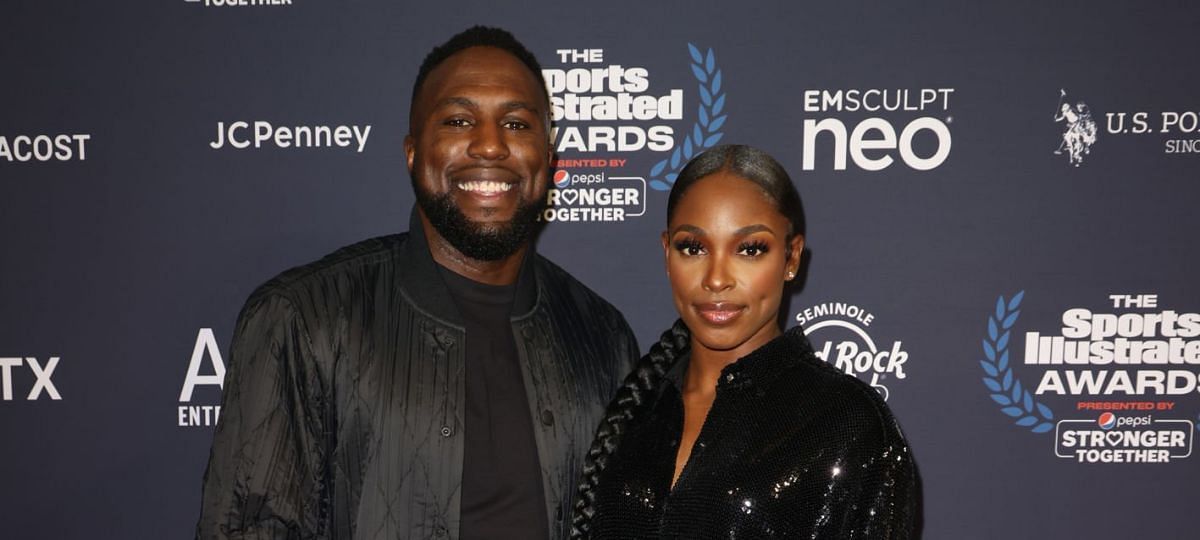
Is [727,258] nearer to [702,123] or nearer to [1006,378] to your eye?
[702,123]

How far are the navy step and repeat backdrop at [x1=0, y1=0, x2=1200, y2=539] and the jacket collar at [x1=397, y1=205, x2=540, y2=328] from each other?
718 mm

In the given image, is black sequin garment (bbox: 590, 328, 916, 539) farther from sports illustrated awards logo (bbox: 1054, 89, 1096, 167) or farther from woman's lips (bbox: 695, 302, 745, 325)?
sports illustrated awards logo (bbox: 1054, 89, 1096, 167)

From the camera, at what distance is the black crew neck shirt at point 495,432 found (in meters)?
1.78

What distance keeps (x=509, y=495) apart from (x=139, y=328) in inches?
58.2

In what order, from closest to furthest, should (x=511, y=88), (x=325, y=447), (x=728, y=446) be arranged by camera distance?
1. (x=728, y=446)
2. (x=325, y=447)
3. (x=511, y=88)

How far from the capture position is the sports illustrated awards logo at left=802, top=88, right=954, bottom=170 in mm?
2592

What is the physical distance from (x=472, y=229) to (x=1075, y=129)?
184 cm

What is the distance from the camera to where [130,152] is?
2.59 metres

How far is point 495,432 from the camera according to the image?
1.83 meters

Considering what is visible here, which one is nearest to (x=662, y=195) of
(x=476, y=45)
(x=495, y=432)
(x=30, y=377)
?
(x=476, y=45)

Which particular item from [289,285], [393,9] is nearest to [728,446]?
[289,285]

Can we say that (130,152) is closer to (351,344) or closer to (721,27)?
(351,344)

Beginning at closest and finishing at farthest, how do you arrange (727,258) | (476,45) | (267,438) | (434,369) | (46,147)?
1. (727,258)
2. (267,438)
3. (434,369)
4. (476,45)
5. (46,147)

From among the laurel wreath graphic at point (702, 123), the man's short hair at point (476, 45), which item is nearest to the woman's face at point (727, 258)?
the man's short hair at point (476, 45)
